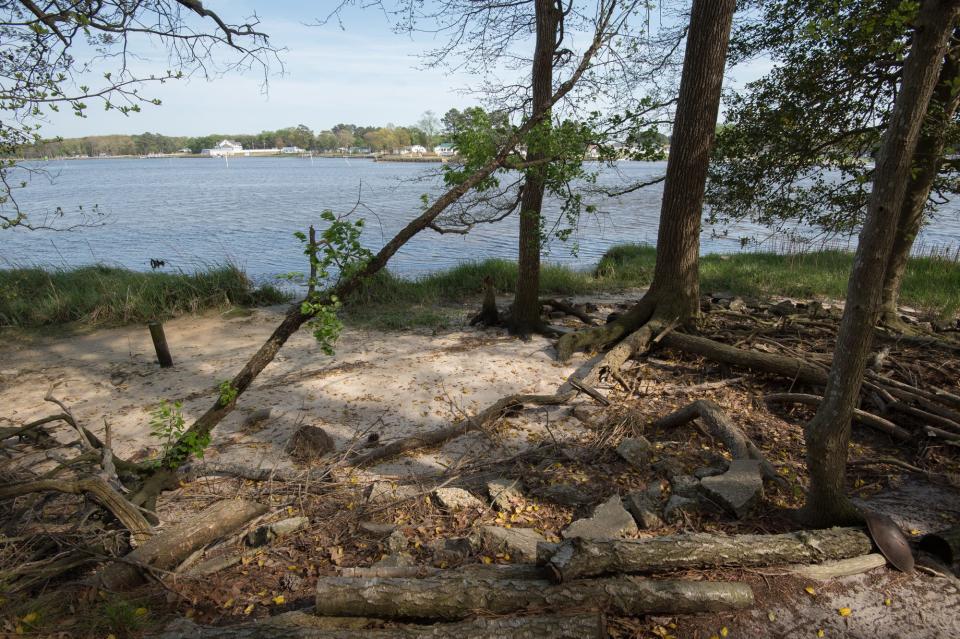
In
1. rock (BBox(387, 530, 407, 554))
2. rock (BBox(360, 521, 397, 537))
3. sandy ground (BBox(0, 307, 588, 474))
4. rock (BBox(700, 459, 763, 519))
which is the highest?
rock (BBox(700, 459, 763, 519))

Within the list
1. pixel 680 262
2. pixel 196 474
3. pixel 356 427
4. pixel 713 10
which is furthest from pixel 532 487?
pixel 713 10

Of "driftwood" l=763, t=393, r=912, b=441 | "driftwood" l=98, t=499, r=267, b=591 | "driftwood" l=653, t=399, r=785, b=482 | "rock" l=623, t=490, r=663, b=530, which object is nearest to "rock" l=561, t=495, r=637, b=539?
"rock" l=623, t=490, r=663, b=530

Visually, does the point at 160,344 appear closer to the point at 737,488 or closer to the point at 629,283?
the point at 737,488

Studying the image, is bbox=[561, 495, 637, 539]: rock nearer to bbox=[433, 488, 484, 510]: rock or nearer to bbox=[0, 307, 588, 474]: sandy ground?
bbox=[433, 488, 484, 510]: rock

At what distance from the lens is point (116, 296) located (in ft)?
32.6

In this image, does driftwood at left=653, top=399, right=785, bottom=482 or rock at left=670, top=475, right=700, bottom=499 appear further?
driftwood at left=653, top=399, right=785, bottom=482

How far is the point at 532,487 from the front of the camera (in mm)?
4227

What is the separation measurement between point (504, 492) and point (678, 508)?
125 cm

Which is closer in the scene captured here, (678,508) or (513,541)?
(513,541)

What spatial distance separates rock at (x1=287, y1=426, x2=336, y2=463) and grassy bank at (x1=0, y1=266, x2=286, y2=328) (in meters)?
6.44

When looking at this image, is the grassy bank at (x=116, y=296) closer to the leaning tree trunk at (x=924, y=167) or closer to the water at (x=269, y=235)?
the water at (x=269, y=235)

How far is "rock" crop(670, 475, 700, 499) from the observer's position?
12.9ft

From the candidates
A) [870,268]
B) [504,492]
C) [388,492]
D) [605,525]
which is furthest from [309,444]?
[870,268]

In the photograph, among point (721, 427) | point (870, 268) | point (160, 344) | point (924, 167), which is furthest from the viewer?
point (160, 344)
